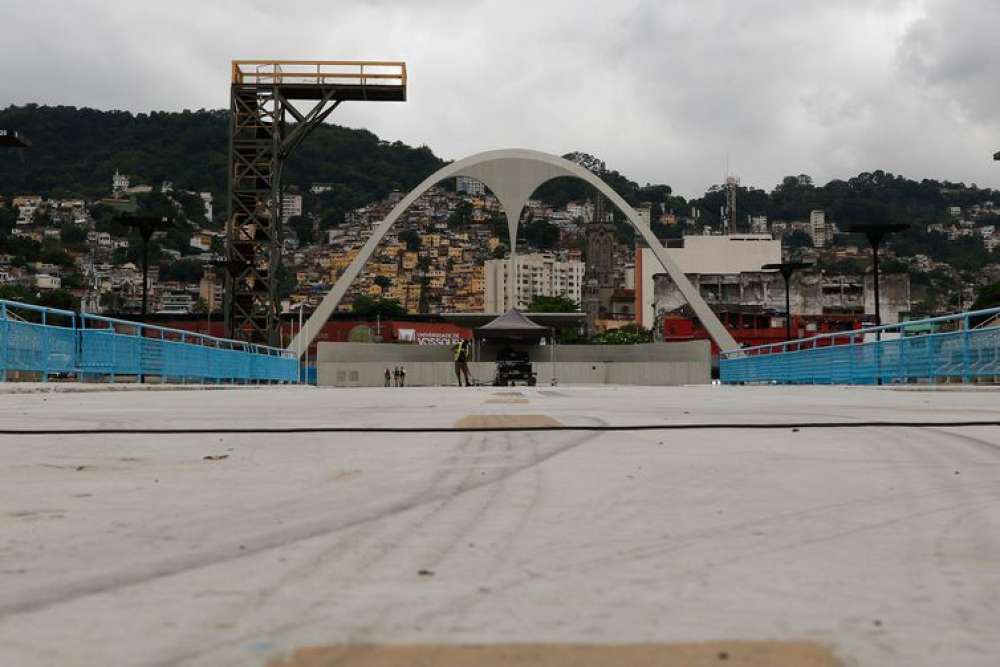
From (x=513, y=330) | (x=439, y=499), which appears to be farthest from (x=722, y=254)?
(x=439, y=499)

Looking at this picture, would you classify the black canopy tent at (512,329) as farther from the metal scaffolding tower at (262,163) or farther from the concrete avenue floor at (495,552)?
the concrete avenue floor at (495,552)

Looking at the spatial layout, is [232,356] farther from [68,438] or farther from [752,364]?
[68,438]

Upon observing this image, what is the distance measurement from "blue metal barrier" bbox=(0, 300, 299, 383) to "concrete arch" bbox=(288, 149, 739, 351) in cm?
3722

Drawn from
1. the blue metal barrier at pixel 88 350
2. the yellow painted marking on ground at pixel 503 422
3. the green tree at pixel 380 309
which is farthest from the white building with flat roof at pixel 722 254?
the yellow painted marking on ground at pixel 503 422

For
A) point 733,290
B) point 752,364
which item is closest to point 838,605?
point 752,364

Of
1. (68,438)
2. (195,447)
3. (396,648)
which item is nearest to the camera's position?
(396,648)

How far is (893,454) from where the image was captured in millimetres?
4551

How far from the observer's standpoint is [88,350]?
1906 cm

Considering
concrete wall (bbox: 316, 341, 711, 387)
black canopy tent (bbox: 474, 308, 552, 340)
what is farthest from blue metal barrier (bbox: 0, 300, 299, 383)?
black canopy tent (bbox: 474, 308, 552, 340)

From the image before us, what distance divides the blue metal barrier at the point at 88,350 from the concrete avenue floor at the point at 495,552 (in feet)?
40.5

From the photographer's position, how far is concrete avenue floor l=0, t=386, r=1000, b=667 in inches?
66.4

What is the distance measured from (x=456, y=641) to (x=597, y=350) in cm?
7873

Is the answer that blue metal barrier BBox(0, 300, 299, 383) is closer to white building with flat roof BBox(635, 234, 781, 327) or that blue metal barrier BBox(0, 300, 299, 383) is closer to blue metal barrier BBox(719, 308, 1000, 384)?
blue metal barrier BBox(719, 308, 1000, 384)

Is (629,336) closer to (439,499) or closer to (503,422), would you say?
(503,422)
